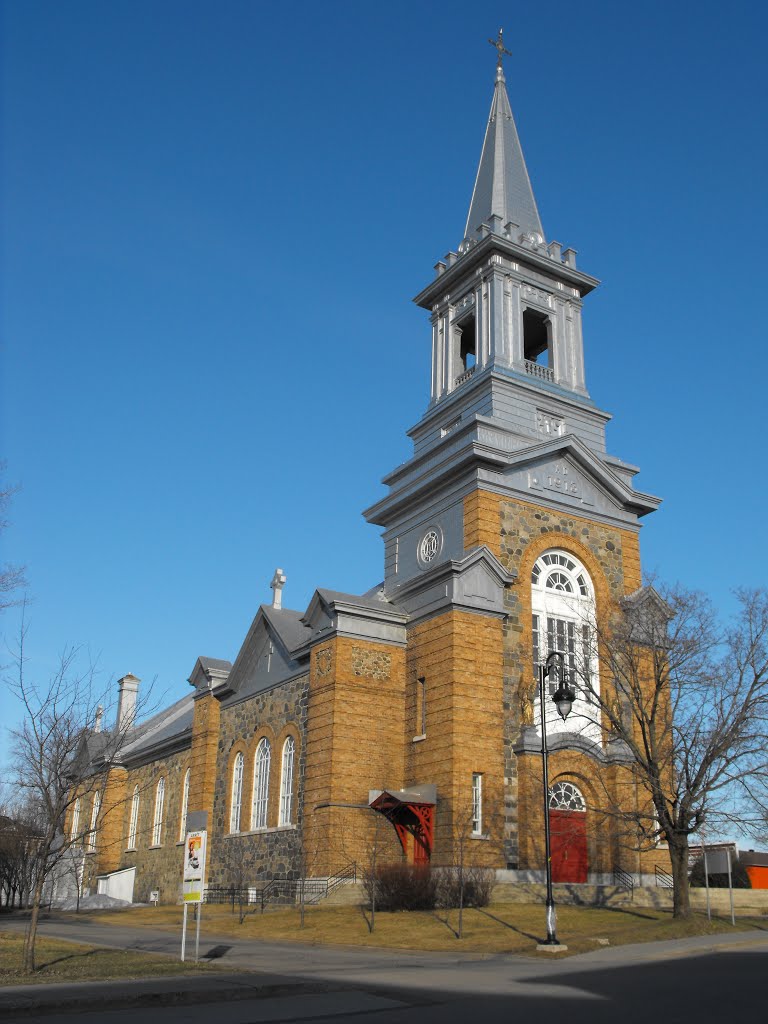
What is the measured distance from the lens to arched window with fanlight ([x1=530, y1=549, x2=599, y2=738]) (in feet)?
102

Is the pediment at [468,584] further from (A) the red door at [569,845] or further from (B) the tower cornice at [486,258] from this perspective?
(B) the tower cornice at [486,258]

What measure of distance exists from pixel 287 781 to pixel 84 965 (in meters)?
17.4

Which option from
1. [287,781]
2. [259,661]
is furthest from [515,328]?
[287,781]

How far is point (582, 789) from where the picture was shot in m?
29.9

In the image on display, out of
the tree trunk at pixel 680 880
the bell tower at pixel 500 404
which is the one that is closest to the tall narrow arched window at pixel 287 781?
the bell tower at pixel 500 404

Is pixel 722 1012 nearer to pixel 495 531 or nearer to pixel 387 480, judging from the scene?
pixel 495 531

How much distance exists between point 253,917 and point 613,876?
10764 millimetres

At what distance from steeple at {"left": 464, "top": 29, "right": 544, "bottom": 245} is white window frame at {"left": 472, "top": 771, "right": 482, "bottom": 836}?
844 inches

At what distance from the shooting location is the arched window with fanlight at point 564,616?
31.0 m

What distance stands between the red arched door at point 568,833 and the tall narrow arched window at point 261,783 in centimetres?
1038

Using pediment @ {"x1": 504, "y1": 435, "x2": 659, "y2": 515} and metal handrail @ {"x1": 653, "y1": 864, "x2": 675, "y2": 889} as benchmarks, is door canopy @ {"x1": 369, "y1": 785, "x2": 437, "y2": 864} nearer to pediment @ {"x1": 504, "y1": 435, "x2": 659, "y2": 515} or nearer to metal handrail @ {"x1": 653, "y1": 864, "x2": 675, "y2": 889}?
metal handrail @ {"x1": 653, "y1": 864, "x2": 675, "y2": 889}

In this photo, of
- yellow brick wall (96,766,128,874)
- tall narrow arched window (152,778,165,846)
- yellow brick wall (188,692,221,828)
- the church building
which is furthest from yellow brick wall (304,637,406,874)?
yellow brick wall (96,766,128,874)

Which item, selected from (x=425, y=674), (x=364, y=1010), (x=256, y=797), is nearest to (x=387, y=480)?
(x=425, y=674)

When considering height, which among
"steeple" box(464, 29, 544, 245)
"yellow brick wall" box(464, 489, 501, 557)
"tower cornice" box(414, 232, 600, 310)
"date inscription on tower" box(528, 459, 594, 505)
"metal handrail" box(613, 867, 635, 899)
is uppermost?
"steeple" box(464, 29, 544, 245)
